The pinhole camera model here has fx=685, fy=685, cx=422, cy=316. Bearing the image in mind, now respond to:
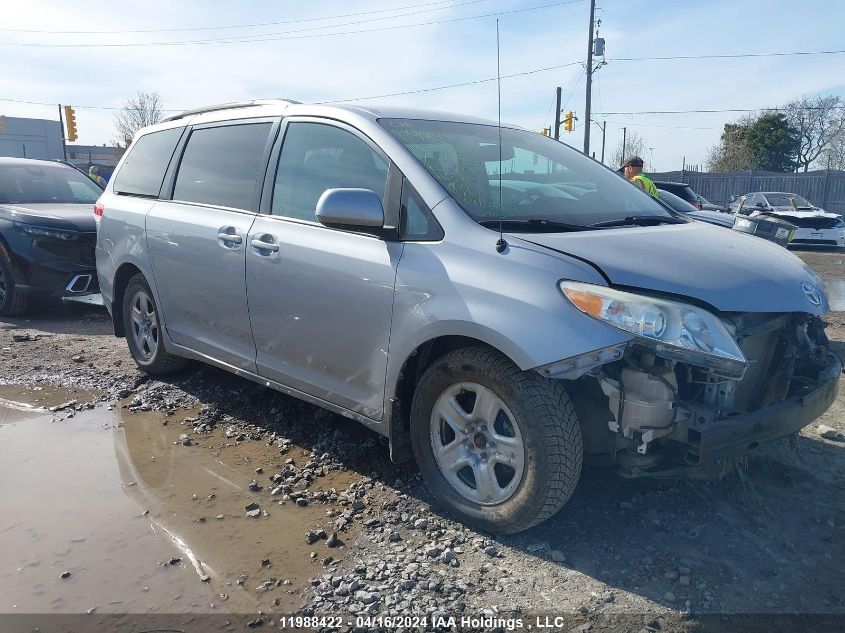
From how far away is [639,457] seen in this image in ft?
8.99

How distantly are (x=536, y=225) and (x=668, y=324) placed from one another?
82 centimetres

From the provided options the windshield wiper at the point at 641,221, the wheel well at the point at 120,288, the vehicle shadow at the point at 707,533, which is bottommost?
the vehicle shadow at the point at 707,533

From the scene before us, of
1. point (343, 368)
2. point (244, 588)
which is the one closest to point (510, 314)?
point (343, 368)

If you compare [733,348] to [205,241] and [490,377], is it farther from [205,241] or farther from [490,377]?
[205,241]

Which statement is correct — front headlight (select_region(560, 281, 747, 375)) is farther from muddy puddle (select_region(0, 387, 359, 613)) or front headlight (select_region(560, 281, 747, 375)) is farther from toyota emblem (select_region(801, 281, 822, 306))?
muddy puddle (select_region(0, 387, 359, 613))

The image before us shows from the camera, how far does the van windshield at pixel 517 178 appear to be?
3.31 meters

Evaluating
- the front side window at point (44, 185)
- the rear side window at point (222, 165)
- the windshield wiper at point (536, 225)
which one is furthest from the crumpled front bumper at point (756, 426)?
the front side window at point (44, 185)

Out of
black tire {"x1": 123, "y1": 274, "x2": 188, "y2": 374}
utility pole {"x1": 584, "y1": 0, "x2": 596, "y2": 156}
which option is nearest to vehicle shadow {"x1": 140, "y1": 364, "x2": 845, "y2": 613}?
black tire {"x1": 123, "y1": 274, "x2": 188, "y2": 374}

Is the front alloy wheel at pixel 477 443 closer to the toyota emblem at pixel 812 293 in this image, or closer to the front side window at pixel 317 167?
the front side window at pixel 317 167

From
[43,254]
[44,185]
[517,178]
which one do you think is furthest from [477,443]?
[44,185]

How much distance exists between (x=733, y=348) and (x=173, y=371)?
13.7ft

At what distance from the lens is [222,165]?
A: 174 inches

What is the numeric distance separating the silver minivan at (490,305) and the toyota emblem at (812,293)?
0.5 inches

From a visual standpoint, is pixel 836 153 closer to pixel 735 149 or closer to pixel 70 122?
pixel 735 149
